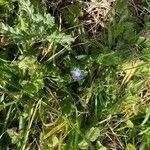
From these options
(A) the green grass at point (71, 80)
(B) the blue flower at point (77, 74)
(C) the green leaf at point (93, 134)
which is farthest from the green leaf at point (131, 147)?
(B) the blue flower at point (77, 74)

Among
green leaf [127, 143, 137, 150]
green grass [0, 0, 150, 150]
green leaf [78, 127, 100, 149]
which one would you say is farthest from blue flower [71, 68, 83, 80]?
green leaf [127, 143, 137, 150]

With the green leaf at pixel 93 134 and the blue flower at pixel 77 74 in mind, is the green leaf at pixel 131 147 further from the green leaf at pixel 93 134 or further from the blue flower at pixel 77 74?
the blue flower at pixel 77 74

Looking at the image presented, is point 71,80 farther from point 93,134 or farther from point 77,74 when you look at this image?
point 93,134

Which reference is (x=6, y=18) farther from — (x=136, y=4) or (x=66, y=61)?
(x=136, y=4)

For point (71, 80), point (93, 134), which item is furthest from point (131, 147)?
point (71, 80)

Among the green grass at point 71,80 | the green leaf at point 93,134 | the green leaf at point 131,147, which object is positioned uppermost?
the green grass at point 71,80

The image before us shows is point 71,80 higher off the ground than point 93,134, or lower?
higher

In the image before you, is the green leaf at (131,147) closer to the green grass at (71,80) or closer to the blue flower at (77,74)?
the green grass at (71,80)

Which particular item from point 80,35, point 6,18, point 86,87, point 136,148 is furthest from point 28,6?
point 136,148

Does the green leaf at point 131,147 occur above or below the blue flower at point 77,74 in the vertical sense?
below

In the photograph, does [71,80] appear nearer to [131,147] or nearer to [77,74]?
[77,74]
